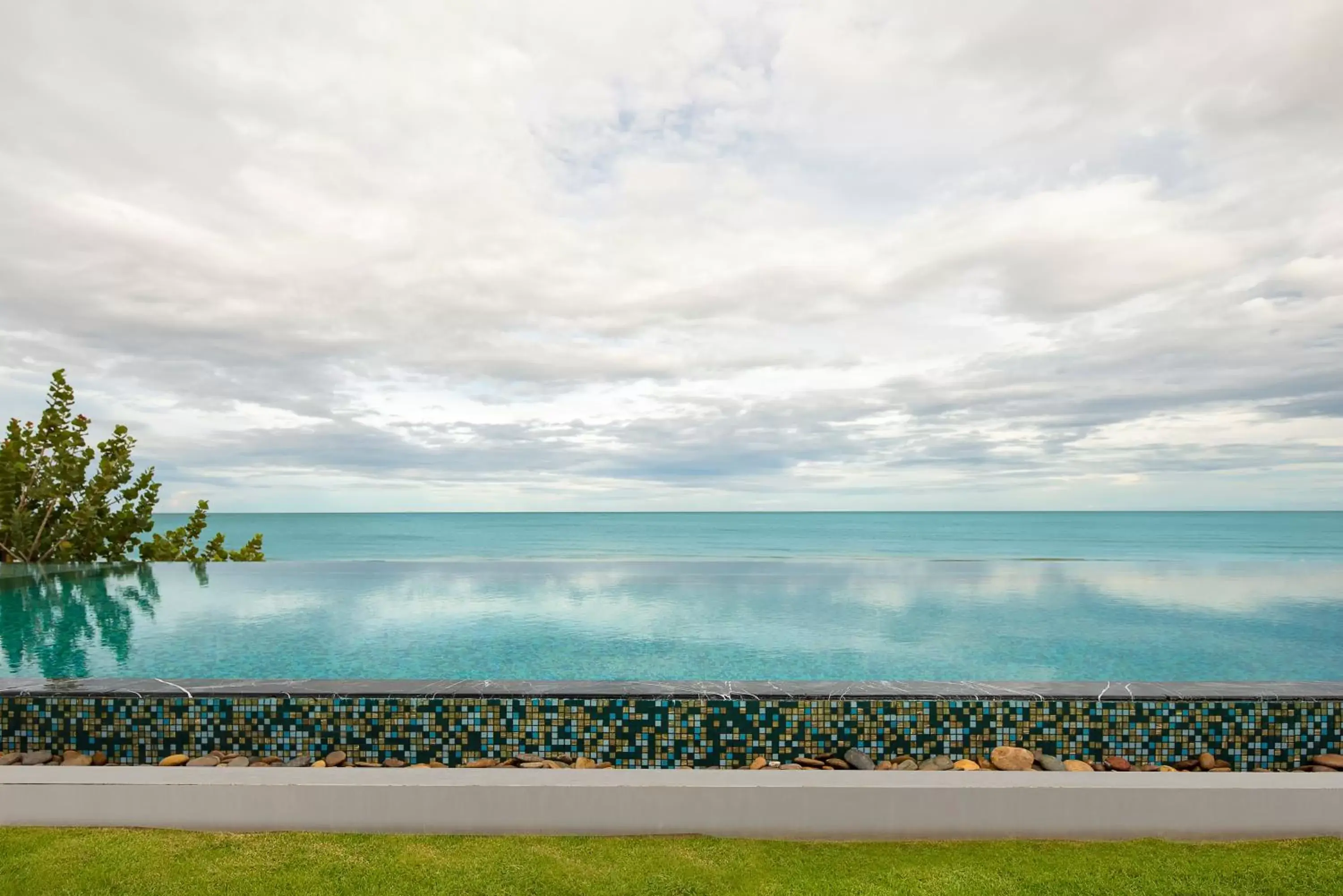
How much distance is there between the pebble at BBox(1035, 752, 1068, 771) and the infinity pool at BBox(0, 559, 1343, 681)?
3.07 metres

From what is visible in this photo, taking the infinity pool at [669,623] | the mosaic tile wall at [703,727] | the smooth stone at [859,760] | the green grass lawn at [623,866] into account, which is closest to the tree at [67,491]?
the infinity pool at [669,623]

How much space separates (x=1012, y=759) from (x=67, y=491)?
12665 mm

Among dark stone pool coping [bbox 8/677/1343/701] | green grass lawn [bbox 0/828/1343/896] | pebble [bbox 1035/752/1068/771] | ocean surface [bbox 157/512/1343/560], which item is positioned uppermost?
ocean surface [bbox 157/512/1343/560]

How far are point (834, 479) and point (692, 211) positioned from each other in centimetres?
2339

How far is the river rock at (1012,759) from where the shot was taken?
3156 mm

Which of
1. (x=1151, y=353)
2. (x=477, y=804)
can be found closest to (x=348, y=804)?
(x=477, y=804)

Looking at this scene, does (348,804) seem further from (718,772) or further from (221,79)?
(221,79)

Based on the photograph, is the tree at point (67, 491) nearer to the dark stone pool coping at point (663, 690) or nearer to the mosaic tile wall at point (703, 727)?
the dark stone pool coping at point (663, 690)

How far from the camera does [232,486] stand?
72.0ft

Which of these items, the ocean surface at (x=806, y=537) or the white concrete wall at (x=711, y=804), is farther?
the ocean surface at (x=806, y=537)

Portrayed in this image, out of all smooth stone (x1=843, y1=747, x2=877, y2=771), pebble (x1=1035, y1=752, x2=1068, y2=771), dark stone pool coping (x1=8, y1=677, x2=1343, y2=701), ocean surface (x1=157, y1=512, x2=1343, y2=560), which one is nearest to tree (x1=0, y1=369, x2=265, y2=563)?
ocean surface (x1=157, y1=512, x2=1343, y2=560)

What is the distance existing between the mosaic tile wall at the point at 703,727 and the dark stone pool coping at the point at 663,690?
3cm

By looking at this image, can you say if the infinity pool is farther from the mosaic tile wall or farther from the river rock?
the river rock

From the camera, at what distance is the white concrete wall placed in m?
2.51
